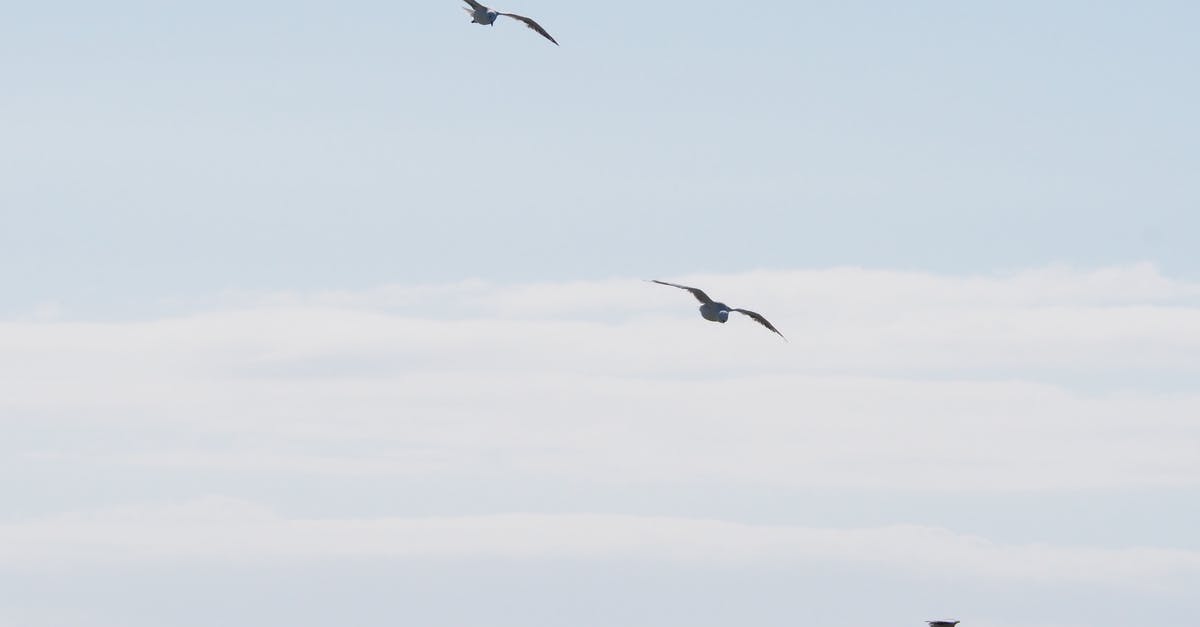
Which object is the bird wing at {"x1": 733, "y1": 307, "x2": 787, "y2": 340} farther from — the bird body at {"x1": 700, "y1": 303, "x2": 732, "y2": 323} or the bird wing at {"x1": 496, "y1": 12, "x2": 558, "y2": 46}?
the bird wing at {"x1": 496, "y1": 12, "x2": 558, "y2": 46}

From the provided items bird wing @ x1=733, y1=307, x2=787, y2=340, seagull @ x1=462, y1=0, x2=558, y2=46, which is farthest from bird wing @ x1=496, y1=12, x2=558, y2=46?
bird wing @ x1=733, y1=307, x2=787, y2=340

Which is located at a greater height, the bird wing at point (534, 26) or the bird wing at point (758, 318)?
the bird wing at point (534, 26)

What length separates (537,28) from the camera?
466ft

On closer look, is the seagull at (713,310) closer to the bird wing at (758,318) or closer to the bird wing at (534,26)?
the bird wing at (758,318)

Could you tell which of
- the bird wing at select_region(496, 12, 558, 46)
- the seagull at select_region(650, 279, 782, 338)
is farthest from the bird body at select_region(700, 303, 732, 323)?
the bird wing at select_region(496, 12, 558, 46)

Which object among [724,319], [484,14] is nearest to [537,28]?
[484,14]

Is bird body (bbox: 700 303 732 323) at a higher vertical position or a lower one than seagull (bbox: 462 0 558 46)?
lower

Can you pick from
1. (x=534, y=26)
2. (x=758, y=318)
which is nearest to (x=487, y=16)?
(x=534, y=26)

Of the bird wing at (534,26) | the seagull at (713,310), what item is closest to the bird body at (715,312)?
the seagull at (713,310)

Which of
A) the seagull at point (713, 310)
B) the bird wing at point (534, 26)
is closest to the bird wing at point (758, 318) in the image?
the seagull at point (713, 310)

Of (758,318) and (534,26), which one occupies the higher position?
(534,26)

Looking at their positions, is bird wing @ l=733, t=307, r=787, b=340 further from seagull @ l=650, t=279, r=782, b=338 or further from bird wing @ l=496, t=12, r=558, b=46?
bird wing @ l=496, t=12, r=558, b=46

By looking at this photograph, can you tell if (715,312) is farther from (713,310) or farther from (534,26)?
(534,26)

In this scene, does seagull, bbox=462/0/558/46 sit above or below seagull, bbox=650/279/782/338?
above
